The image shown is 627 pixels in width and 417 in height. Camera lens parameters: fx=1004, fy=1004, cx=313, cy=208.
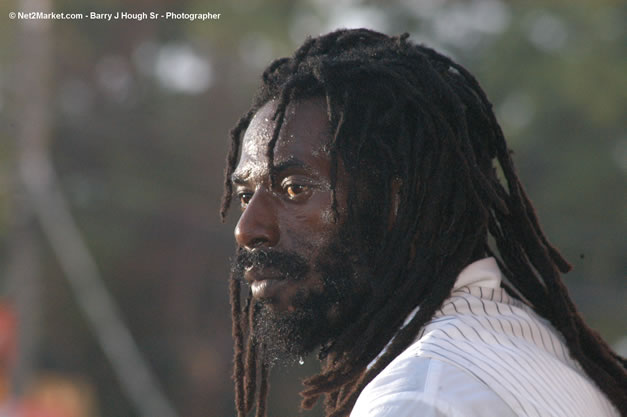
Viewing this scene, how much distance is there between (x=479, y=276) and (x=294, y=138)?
0.73 m

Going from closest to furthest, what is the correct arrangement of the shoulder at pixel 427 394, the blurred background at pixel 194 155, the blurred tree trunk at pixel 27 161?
the shoulder at pixel 427 394, the blurred tree trunk at pixel 27 161, the blurred background at pixel 194 155

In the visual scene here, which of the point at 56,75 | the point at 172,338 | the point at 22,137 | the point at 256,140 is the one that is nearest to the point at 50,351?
the point at 172,338

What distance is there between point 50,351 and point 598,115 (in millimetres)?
12401

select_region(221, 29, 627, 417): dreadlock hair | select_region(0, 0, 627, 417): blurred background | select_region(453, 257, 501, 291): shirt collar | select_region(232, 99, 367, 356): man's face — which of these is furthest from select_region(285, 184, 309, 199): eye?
select_region(0, 0, 627, 417): blurred background

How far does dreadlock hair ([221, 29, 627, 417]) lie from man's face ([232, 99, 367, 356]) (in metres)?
0.06

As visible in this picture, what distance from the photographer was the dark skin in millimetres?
3098

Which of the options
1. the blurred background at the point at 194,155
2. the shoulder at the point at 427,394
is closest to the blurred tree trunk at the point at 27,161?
the blurred background at the point at 194,155

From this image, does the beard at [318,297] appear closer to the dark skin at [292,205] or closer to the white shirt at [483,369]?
the dark skin at [292,205]

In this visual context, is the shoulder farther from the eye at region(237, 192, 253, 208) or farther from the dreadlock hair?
the eye at region(237, 192, 253, 208)

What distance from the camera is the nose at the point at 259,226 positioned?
3.15 metres

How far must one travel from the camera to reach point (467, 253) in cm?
288

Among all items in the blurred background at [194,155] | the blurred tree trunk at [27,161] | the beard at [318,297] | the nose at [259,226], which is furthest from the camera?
the blurred background at [194,155]

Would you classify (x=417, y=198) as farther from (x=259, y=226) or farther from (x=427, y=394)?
(x=427, y=394)

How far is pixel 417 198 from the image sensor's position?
3.00 metres
